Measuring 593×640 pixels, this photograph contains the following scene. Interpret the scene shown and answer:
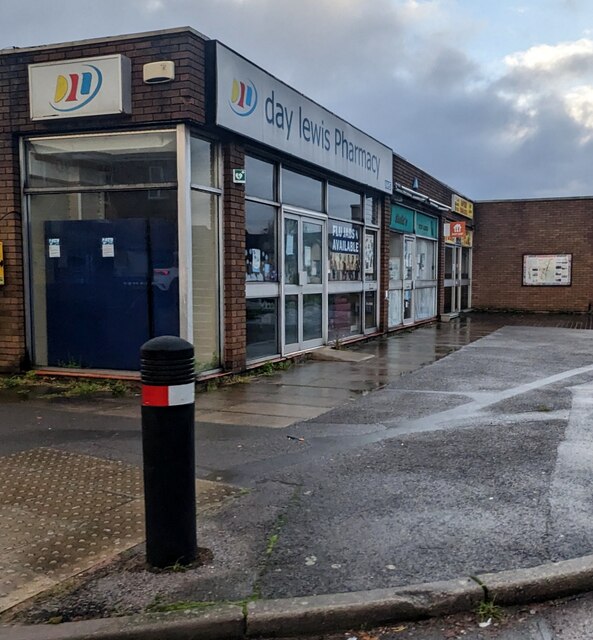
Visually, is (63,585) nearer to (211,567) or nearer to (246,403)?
(211,567)

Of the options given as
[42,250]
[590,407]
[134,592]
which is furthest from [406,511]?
[42,250]

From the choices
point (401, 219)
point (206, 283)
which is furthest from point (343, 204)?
point (206, 283)

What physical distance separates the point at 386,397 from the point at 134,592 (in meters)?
5.47

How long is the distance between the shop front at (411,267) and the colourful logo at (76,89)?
30.4 ft

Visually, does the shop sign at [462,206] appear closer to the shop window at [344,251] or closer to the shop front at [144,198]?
the shop window at [344,251]

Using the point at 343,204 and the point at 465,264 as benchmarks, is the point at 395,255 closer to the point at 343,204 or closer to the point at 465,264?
the point at 343,204

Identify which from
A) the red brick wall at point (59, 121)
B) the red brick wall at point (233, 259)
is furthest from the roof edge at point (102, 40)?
the red brick wall at point (233, 259)

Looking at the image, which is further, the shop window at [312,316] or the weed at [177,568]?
the shop window at [312,316]

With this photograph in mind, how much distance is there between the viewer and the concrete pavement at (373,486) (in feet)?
11.6

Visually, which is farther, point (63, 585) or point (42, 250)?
point (42, 250)

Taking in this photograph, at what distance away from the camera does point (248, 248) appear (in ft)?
33.4

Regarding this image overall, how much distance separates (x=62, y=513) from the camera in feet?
14.6

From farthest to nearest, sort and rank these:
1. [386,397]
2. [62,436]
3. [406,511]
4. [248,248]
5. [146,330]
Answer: [248,248]
[146,330]
[386,397]
[62,436]
[406,511]

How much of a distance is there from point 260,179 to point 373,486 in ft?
22.0
